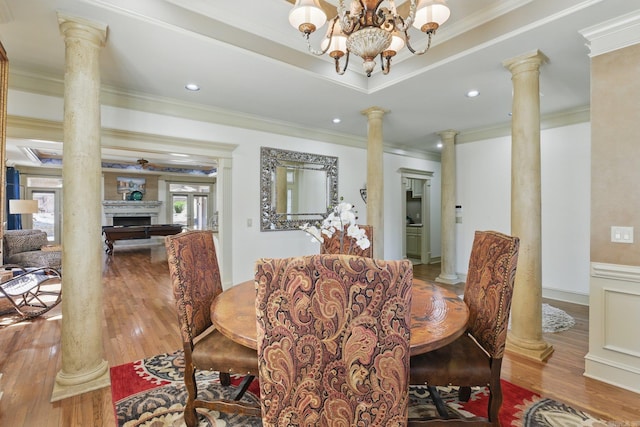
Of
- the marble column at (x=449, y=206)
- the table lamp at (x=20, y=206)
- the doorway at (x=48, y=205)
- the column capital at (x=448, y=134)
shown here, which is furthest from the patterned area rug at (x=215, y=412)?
the doorway at (x=48, y=205)

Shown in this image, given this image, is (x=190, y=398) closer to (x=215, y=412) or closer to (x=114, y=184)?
(x=215, y=412)

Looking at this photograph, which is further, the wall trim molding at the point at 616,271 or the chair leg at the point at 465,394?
the wall trim molding at the point at 616,271

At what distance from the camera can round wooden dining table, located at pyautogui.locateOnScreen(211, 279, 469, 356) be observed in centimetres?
127

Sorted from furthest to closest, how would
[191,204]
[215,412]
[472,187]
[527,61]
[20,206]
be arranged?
[191,204], [20,206], [472,187], [527,61], [215,412]

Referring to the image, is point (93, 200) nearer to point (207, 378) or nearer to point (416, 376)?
point (207, 378)

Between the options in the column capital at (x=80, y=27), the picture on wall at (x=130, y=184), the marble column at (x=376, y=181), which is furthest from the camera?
the picture on wall at (x=130, y=184)

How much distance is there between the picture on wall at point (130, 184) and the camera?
9859 mm

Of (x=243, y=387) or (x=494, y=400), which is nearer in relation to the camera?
(x=494, y=400)

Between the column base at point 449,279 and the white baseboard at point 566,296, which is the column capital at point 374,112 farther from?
the white baseboard at point 566,296

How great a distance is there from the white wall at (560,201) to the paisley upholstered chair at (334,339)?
→ 444 cm

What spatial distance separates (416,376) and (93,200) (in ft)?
7.58

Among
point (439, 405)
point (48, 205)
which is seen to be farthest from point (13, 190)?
point (439, 405)

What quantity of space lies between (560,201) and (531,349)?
263cm

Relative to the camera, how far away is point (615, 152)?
2.20 meters
